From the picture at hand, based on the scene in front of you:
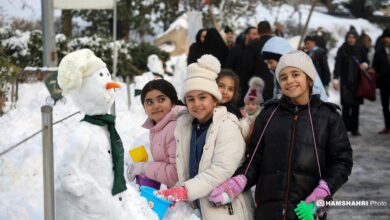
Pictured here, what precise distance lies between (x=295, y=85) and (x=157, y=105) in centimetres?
122

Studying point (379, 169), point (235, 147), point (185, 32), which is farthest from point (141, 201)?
point (185, 32)

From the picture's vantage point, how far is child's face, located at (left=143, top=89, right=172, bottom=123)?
14.5ft

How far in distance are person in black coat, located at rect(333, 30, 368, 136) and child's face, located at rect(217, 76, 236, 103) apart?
5886 mm

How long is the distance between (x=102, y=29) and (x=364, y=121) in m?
13.2

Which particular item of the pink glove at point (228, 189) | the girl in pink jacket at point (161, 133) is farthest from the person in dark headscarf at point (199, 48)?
the pink glove at point (228, 189)

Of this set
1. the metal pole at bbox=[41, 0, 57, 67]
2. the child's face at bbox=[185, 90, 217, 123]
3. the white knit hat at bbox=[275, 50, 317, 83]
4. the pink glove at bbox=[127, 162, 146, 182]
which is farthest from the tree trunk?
the white knit hat at bbox=[275, 50, 317, 83]

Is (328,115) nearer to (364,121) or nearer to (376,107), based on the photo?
(364,121)

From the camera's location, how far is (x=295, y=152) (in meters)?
3.54

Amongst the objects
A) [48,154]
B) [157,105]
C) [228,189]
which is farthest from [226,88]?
[48,154]

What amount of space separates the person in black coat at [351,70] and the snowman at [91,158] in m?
7.41

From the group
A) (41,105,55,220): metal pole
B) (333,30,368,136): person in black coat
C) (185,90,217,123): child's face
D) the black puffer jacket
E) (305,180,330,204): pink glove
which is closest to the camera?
(41,105,55,220): metal pole

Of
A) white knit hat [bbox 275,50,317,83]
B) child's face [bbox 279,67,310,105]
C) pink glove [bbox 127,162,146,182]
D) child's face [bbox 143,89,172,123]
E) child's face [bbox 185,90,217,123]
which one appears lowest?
pink glove [bbox 127,162,146,182]

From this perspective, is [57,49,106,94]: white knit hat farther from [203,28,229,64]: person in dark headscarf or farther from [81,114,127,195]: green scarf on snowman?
[203,28,229,64]: person in dark headscarf

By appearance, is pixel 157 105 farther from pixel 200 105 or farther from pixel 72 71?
pixel 72 71
